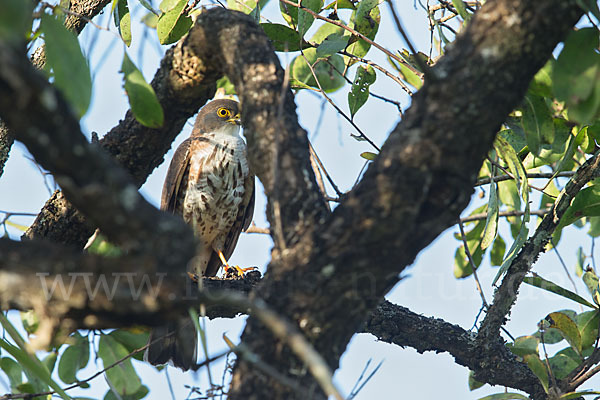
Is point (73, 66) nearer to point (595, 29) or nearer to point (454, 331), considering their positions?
point (595, 29)

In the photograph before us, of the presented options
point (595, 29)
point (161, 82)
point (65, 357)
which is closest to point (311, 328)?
point (595, 29)

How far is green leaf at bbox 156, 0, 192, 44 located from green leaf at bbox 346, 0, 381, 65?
1016 millimetres

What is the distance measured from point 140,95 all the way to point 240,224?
3.21m

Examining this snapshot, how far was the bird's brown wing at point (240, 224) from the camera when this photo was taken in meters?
5.48

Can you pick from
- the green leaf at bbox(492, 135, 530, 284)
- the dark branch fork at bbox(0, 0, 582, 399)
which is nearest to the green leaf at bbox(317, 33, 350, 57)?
the green leaf at bbox(492, 135, 530, 284)

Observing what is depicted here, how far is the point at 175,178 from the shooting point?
5281 millimetres

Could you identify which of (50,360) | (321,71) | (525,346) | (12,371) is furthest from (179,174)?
(525,346)

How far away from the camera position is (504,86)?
77.1 inches

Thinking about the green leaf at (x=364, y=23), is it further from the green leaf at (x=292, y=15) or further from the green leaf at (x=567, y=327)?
the green leaf at (x=567, y=327)

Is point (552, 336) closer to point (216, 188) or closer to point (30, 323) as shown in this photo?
point (216, 188)

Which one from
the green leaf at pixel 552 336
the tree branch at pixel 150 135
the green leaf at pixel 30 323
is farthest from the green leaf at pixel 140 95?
the green leaf at pixel 552 336

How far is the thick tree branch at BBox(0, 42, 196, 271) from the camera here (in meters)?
1.51

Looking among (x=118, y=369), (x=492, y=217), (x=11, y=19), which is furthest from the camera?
(x=118, y=369)

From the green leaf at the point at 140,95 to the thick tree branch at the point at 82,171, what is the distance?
0.80m
